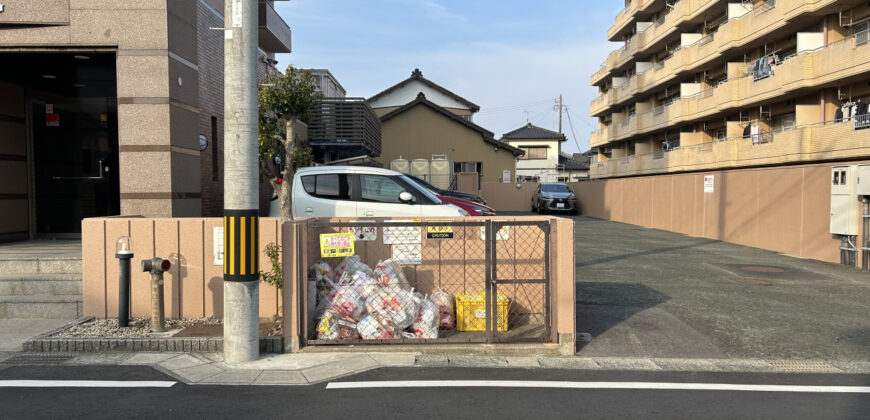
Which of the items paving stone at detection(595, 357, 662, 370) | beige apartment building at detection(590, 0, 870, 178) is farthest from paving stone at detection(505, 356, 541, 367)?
beige apartment building at detection(590, 0, 870, 178)

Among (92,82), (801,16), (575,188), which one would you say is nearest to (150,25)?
(92,82)

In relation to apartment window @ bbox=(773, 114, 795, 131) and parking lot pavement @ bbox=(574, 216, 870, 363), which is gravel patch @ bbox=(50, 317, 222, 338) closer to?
parking lot pavement @ bbox=(574, 216, 870, 363)

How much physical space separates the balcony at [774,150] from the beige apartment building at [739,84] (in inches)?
1.6

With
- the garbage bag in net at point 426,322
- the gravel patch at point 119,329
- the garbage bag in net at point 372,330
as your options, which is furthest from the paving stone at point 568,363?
the gravel patch at point 119,329

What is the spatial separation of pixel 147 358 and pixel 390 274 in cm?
242

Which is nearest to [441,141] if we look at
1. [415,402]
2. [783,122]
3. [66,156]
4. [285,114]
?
[783,122]

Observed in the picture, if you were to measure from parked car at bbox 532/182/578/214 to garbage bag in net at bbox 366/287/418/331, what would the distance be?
2375 cm

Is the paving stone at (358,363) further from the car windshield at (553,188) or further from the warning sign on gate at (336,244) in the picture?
the car windshield at (553,188)

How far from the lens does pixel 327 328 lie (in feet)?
17.4

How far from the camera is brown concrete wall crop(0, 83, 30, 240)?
866 centimetres

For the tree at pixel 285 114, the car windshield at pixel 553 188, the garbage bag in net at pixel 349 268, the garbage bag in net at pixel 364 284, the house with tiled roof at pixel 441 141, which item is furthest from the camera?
the house with tiled roof at pixel 441 141

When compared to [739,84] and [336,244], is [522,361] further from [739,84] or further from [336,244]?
[739,84]

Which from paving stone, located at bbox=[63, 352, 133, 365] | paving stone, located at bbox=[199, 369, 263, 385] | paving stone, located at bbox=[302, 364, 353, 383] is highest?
paving stone, located at bbox=[63, 352, 133, 365]

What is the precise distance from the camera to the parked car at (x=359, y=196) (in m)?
8.19
